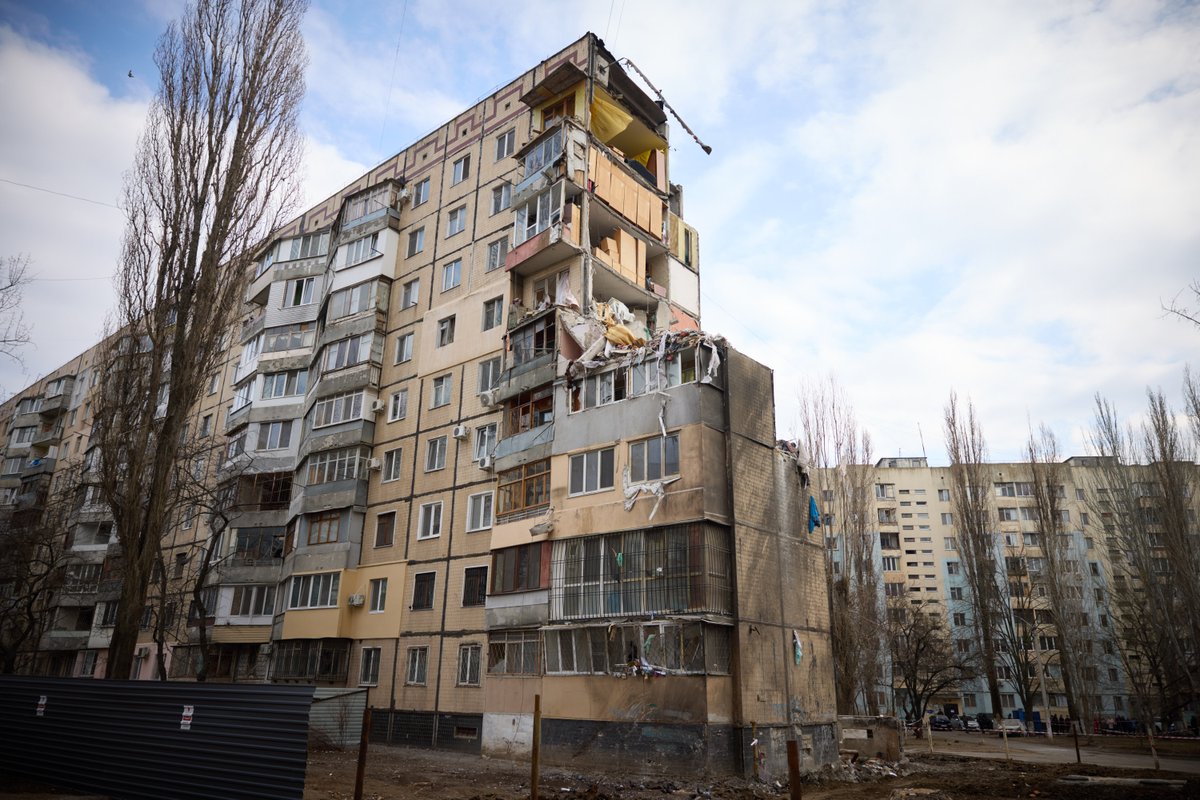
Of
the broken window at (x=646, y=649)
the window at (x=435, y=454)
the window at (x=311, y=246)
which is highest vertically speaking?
the window at (x=311, y=246)

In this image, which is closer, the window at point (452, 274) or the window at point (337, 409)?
the window at point (452, 274)

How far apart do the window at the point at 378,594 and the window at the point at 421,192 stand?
17857 mm

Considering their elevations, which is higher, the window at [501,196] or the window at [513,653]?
the window at [501,196]

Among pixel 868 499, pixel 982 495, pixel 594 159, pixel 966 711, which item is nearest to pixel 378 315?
pixel 594 159

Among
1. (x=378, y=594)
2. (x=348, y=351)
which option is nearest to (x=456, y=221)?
(x=348, y=351)

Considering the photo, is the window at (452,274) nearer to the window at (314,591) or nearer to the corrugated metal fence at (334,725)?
the window at (314,591)

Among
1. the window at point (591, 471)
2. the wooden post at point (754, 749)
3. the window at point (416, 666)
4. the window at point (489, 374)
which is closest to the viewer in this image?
the wooden post at point (754, 749)

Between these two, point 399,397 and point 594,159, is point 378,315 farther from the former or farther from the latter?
point 594,159

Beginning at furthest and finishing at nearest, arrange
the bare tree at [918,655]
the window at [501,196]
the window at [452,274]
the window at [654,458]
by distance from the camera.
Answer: the bare tree at [918,655] < the window at [452,274] < the window at [501,196] < the window at [654,458]

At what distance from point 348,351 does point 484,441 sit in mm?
9897

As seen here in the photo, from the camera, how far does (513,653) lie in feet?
76.2

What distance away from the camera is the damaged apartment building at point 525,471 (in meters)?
20.0

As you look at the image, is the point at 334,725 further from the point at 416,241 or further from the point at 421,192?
the point at 421,192

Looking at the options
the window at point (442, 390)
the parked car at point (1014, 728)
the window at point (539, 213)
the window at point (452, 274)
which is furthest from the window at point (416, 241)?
the parked car at point (1014, 728)
